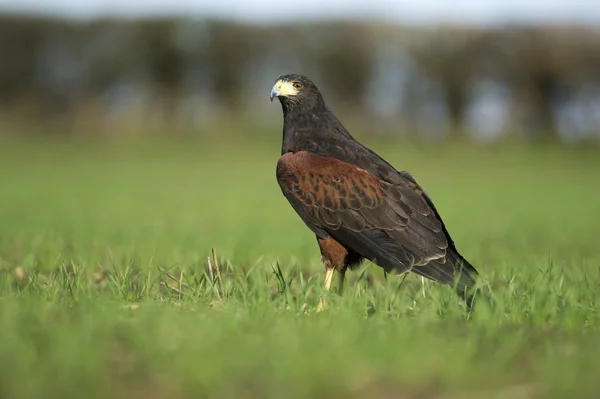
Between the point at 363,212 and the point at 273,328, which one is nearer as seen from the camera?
the point at 273,328

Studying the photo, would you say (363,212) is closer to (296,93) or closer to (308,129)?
(308,129)

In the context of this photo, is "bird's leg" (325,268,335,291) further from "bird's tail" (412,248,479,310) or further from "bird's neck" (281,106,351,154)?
"bird's neck" (281,106,351,154)

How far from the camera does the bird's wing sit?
5.27m

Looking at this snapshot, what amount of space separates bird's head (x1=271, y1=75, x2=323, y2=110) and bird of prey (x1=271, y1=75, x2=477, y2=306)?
0.45 m

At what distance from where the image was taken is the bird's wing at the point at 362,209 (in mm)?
5270

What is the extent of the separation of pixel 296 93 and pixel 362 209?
129 centimetres

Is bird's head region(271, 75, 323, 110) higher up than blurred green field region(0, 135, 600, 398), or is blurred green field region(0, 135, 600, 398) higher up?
bird's head region(271, 75, 323, 110)

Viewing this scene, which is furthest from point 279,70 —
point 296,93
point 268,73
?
point 296,93

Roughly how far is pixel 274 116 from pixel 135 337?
25.4 m

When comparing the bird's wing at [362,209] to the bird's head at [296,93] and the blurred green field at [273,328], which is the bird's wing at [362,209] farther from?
the bird's head at [296,93]

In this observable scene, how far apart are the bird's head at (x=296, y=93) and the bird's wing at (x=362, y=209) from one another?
67 centimetres

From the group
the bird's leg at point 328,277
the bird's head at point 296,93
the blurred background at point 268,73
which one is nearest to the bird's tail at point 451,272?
the bird's leg at point 328,277

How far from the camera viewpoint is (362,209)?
543cm

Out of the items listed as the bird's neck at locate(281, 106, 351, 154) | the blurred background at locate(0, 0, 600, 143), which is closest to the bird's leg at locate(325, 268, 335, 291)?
the bird's neck at locate(281, 106, 351, 154)
